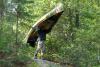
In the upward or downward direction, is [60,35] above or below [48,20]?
below

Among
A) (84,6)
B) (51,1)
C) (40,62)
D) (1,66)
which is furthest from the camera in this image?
(51,1)

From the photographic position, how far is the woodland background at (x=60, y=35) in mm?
9742

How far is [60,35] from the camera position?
1653 cm

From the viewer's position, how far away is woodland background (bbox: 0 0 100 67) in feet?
32.0

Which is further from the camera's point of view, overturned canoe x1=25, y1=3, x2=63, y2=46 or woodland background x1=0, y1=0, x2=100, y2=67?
overturned canoe x1=25, y1=3, x2=63, y2=46

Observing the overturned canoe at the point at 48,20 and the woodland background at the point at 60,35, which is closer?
the woodland background at the point at 60,35

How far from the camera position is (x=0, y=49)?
29.9 ft

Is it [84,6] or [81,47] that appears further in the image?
[84,6]

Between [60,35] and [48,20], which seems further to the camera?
[60,35]

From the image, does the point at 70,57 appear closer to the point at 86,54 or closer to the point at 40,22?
the point at 86,54

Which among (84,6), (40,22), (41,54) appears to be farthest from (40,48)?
(84,6)

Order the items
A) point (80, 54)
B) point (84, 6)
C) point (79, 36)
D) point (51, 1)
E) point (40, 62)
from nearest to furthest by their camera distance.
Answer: point (40, 62) → point (80, 54) → point (79, 36) → point (84, 6) → point (51, 1)

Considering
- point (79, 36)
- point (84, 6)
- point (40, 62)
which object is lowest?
point (40, 62)

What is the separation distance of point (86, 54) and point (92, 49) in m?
0.94
